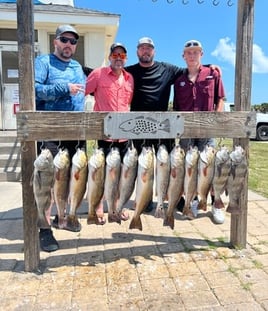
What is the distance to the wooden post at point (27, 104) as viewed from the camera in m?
2.89

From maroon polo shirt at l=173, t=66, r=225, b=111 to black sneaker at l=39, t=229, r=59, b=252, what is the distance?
2.07 metres

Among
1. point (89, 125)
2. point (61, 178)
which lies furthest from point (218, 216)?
point (61, 178)

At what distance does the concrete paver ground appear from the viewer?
2682 millimetres

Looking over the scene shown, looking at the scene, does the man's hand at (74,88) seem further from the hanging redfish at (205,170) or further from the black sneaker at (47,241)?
the black sneaker at (47,241)

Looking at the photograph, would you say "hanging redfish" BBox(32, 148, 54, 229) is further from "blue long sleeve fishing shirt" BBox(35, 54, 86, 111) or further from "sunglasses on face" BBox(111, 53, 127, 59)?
"sunglasses on face" BBox(111, 53, 127, 59)

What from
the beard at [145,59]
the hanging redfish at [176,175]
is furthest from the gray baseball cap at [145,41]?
the hanging redfish at [176,175]

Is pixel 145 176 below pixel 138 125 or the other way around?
below

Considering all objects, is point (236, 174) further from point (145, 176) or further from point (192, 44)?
point (192, 44)

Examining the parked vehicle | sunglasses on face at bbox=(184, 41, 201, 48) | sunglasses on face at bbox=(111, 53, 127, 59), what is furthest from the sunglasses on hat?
the parked vehicle

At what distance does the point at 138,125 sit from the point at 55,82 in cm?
90

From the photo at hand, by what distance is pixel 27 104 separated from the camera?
2.96m

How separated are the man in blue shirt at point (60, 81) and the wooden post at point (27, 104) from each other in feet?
0.84

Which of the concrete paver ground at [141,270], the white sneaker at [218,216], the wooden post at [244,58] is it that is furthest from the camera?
the white sneaker at [218,216]

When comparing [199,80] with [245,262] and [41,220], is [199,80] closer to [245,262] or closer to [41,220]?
[245,262]
